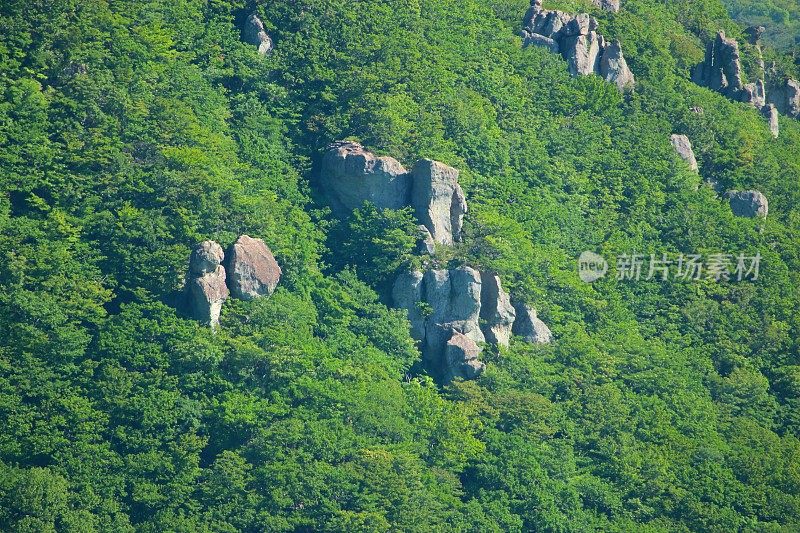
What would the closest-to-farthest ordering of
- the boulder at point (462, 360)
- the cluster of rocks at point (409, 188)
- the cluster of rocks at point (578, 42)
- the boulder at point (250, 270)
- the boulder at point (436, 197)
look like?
the boulder at point (250, 270) → the boulder at point (462, 360) → the boulder at point (436, 197) → the cluster of rocks at point (409, 188) → the cluster of rocks at point (578, 42)

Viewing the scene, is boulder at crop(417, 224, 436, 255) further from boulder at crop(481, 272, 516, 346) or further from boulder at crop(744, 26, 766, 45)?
boulder at crop(744, 26, 766, 45)

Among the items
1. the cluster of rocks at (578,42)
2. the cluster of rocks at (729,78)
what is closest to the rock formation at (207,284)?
the cluster of rocks at (578,42)

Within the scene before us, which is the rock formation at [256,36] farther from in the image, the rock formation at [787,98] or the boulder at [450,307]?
the rock formation at [787,98]

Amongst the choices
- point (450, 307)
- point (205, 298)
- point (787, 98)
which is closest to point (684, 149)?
point (787, 98)

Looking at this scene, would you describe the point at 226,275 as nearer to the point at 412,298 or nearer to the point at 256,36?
the point at 412,298

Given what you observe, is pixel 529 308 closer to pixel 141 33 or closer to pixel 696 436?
pixel 696 436

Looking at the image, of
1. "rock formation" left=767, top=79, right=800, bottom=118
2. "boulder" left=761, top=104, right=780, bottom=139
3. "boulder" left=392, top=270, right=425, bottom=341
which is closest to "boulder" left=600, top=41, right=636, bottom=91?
"boulder" left=761, top=104, right=780, bottom=139

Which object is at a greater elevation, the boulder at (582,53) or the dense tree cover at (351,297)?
the boulder at (582,53)
